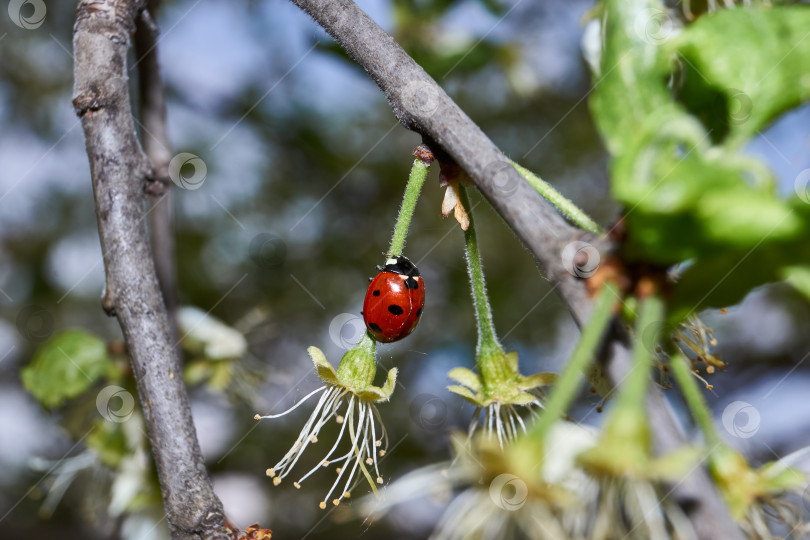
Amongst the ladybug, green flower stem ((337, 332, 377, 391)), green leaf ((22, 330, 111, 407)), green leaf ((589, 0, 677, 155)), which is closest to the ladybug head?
the ladybug

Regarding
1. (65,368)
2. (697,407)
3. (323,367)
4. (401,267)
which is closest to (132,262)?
(323,367)

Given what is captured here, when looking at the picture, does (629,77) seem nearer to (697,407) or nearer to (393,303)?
(697,407)

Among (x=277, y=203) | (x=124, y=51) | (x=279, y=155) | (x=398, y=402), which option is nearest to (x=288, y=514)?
(x=398, y=402)

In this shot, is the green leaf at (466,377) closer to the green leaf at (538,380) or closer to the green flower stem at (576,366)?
the green leaf at (538,380)

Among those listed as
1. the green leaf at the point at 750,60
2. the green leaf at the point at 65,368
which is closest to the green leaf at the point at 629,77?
the green leaf at the point at 750,60

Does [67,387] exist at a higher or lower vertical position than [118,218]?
higher

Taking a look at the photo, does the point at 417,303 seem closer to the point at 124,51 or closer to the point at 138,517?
the point at 124,51
